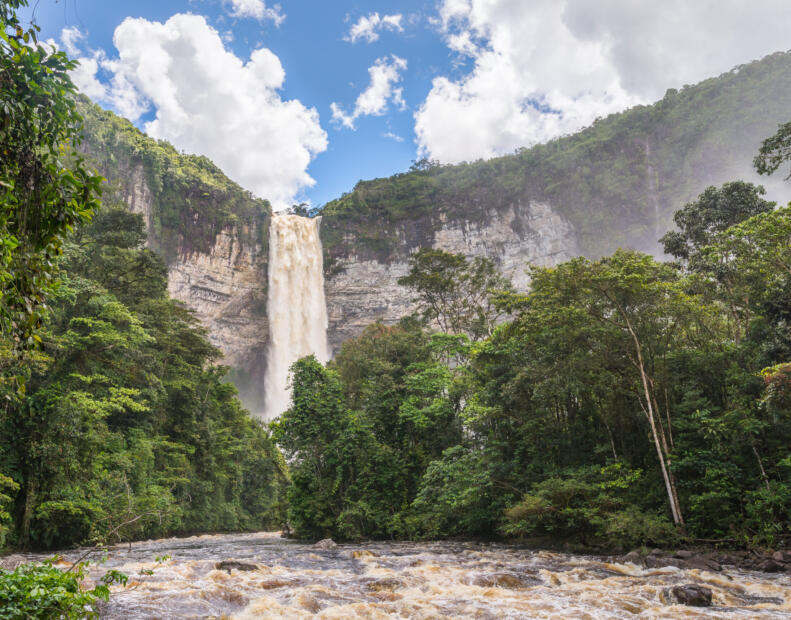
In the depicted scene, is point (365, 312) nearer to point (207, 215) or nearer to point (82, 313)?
point (207, 215)

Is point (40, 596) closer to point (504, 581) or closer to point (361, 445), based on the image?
point (504, 581)

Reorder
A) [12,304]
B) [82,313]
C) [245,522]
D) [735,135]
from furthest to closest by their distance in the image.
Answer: [735,135], [245,522], [82,313], [12,304]

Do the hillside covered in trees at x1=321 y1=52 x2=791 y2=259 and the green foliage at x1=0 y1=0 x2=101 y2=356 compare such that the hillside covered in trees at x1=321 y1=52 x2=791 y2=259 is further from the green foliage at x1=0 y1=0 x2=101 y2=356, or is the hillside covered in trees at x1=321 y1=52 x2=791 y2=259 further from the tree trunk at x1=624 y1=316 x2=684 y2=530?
the green foliage at x1=0 y1=0 x2=101 y2=356

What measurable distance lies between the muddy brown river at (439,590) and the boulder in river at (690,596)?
12 centimetres

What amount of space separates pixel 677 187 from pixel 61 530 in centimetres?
5472

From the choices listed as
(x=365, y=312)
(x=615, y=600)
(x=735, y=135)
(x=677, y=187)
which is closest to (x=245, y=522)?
(x=365, y=312)

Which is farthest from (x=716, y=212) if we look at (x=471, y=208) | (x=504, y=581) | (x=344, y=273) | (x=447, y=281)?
(x=344, y=273)

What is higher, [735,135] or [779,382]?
[735,135]

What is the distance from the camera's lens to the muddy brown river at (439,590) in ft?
20.6

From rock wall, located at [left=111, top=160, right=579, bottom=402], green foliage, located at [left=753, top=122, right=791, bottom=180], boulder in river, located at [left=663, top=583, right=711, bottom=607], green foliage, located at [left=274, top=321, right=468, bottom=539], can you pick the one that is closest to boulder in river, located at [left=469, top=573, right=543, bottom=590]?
boulder in river, located at [left=663, top=583, right=711, bottom=607]

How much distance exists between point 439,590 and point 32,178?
756 centimetres

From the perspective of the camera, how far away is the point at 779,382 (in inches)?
325

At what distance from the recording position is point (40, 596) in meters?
3.08

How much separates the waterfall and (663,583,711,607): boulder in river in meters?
40.2
